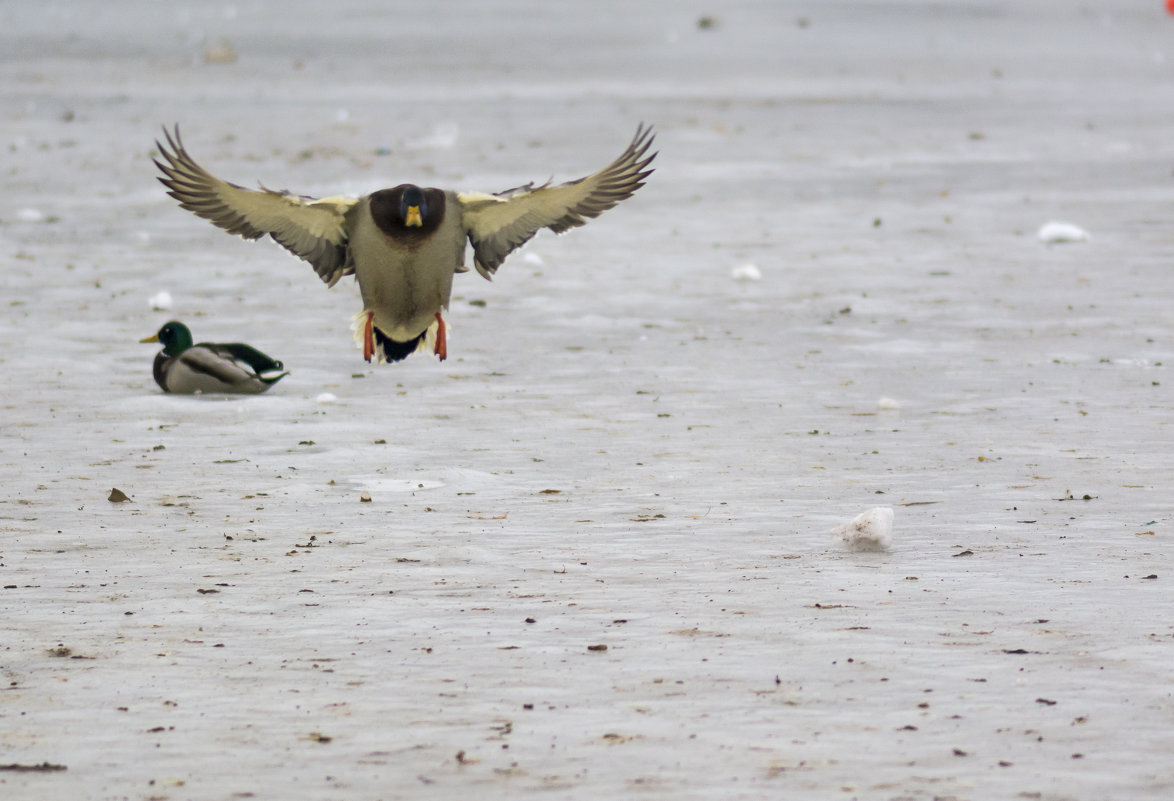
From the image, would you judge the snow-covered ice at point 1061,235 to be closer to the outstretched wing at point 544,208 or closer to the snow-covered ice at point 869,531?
the outstretched wing at point 544,208

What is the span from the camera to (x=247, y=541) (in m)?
7.49

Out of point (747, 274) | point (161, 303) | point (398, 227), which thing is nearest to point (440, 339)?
point (398, 227)

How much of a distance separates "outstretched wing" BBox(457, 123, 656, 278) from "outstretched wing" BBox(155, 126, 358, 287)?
613 millimetres

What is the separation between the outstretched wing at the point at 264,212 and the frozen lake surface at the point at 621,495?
1078mm

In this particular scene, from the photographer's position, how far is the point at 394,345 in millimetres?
8711

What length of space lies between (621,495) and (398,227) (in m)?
1.56

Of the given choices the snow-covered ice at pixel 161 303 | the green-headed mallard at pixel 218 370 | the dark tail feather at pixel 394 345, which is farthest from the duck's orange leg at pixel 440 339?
the snow-covered ice at pixel 161 303

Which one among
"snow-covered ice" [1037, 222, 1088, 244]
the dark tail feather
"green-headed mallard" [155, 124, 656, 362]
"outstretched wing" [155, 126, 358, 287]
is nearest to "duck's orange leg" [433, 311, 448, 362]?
"green-headed mallard" [155, 124, 656, 362]

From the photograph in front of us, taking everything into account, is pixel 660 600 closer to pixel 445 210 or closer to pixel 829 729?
pixel 829 729

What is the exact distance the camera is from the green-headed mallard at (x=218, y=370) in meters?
10.6

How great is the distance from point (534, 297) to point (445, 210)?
5763 mm

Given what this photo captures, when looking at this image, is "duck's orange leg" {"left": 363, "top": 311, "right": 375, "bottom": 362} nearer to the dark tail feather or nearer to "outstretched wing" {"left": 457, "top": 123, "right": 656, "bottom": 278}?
the dark tail feather

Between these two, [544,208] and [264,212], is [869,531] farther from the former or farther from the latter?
[264,212]

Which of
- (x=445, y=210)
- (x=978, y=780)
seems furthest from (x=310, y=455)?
(x=978, y=780)
